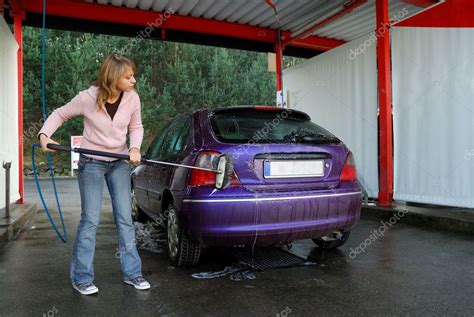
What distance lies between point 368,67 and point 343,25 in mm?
2644

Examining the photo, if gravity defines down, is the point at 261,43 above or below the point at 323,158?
above

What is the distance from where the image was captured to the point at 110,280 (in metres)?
3.50

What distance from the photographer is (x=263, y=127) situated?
3.78 m

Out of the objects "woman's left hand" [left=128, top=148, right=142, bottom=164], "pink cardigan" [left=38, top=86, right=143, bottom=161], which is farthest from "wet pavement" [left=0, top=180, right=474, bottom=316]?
"pink cardigan" [left=38, top=86, right=143, bottom=161]

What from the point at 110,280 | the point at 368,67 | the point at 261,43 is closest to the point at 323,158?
the point at 110,280

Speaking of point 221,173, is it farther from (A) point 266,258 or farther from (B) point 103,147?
(A) point 266,258

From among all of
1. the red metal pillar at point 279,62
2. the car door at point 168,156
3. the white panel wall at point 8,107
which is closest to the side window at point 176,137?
the car door at point 168,156

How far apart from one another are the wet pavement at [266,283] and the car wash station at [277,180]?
0.02 metres

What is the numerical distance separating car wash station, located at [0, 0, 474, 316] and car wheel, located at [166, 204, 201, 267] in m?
0.01

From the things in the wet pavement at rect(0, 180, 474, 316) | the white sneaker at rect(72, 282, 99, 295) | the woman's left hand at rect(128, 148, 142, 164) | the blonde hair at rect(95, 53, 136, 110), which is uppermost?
the blonde hair at rect(95, 53, 136, 110)

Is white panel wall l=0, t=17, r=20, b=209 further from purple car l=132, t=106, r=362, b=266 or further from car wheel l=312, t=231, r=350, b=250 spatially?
car wheel l=312, t=231, r=350, b=250

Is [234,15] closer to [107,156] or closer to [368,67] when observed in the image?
[368,67]

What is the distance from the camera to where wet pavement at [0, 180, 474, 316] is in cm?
284

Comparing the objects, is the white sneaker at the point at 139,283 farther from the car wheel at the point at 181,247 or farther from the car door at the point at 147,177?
the car door at the point at 147,177
